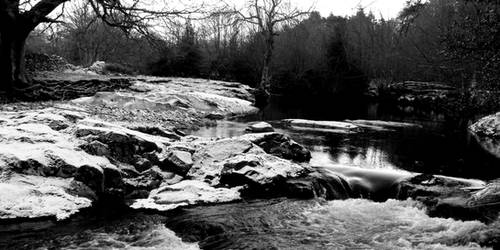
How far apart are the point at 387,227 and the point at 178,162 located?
4569 mm

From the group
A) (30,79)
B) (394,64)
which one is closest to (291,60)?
(394,64)

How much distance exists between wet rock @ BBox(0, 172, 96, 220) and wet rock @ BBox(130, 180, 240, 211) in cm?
97

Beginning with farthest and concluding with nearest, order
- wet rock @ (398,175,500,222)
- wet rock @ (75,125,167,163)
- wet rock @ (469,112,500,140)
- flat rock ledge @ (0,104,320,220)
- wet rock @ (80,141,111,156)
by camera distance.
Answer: wet rock @ (469,112,500,140) → wet rock @ (75,125,167,163) → wet rock @ (80,141,111,156) → wet rock @ (398,175,500,222) → flat rock ledge @ (0,104,320,220)

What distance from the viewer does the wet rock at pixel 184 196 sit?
289 inches

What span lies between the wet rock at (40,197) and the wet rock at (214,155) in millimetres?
2416

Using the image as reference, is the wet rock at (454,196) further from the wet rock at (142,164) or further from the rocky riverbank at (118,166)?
the wet rock at (142,164)

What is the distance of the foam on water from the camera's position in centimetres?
607

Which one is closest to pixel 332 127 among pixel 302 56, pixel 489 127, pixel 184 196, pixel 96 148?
pixel 489 127

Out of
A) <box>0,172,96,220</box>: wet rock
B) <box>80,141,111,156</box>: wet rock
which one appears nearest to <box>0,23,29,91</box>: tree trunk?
<box>80,141,111,156</box>: wet rock

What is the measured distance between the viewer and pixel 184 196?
7672 mm

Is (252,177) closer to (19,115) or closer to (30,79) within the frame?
(19,115)

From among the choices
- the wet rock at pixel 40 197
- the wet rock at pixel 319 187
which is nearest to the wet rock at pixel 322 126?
the wet rock at pixel 319 187

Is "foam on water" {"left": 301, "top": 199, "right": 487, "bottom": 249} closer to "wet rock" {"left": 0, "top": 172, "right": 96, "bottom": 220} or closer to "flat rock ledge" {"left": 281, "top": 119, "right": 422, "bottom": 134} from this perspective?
"wet rock" {"left": 0, "top": 172, "right": 96, "bottom": 220}

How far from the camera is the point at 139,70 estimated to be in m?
42.4
